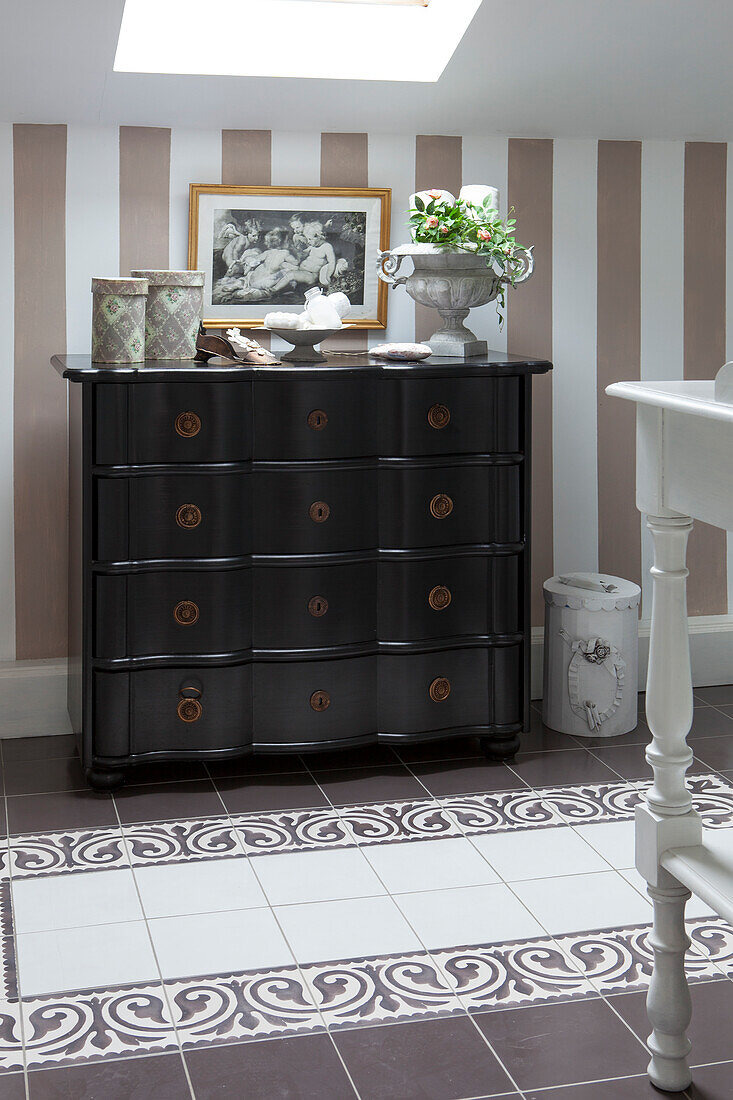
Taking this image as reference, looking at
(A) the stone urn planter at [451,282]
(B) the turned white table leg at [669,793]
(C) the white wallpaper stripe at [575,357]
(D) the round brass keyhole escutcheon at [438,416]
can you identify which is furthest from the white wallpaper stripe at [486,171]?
(B) the turned white table leg at [669,793]

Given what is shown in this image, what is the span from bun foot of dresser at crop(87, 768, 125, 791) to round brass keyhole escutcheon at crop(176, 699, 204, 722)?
22 centimetres

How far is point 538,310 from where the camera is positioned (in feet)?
12.7

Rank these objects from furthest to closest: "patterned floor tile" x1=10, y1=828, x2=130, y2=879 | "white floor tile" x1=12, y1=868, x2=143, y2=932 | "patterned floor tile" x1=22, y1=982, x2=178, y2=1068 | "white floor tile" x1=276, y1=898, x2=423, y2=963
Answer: "patterned floor tile" x1=10, y1=828, x2=130, y2=879
"white floor tile" x1=12, y1=868, x2=143, y2=932
"white floor tile" x1=276, y1=898, x2=423, y2=963
"patterned floor tile" x1=22, y1=982, x2=178, y2=1068

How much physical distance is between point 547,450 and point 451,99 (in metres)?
1.15

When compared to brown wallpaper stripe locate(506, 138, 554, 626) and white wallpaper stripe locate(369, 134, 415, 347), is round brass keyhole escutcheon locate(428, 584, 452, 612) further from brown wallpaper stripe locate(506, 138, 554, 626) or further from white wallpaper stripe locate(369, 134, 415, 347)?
white wallpaper stripe locate(369, 134, 415, 347)

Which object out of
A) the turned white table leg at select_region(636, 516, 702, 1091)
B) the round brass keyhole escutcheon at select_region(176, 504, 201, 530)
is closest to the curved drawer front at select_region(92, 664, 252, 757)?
the round brass keyhole escutcheon at select_region(176, 504, 201, 530)

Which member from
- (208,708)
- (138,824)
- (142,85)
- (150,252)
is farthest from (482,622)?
(142,85)

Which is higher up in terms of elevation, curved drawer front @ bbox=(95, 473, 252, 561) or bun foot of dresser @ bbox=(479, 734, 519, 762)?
curved drawer front @ bbox=(95, 473, 252, 561)

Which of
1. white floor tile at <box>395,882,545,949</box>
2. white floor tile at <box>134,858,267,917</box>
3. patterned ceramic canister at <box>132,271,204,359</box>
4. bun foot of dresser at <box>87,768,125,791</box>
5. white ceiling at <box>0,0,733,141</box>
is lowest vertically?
white floor tile at <box>395,882,545,949</box>

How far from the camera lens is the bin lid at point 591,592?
3566 mm

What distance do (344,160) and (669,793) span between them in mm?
2421

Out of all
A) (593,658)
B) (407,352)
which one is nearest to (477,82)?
(407,352)

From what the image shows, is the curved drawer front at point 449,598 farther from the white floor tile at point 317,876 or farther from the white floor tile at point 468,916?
the white floor tile at point 468,916

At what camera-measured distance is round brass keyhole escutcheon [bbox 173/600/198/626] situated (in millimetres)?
3109
